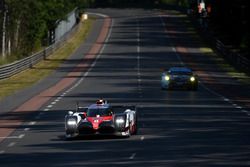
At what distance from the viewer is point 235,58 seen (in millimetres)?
79438

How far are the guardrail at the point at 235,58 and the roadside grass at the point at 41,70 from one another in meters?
14.4

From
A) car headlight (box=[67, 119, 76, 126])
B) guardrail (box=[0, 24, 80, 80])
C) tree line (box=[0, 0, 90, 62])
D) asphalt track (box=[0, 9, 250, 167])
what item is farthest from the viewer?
tree line (box=[0, 0, 90, 62])

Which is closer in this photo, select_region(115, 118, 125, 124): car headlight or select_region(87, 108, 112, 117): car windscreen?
select_region(115, 118, 125, 124): car headlight

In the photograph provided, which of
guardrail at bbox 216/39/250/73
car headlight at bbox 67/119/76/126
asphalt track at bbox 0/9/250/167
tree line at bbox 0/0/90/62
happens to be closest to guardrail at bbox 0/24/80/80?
tree line at bbox 0/0/90/62

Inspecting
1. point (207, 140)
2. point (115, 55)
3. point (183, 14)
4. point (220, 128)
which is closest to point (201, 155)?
point (207, 140)

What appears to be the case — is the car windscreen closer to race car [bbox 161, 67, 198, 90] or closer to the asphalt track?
the asphalt track

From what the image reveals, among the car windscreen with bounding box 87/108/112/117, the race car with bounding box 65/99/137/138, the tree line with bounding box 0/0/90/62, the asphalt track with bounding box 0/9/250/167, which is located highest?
the tree line with bounding box 0/0/90/62

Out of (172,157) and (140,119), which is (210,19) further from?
(172,157)

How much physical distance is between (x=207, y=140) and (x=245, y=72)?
47.6 meters

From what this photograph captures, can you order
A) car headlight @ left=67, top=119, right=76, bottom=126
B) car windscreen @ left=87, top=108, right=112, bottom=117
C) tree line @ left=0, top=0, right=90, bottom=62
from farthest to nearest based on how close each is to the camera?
tree line @ left=0, top=0, right=90, bottom=62 → car windscreen @ left=87, top=108, right=112, bottom=117 → car headlight @ left=67, top=119, right=76, bottom=126

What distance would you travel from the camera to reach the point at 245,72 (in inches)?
2852

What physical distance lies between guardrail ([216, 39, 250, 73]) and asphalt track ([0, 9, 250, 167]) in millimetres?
1738

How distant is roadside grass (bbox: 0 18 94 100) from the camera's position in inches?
2259

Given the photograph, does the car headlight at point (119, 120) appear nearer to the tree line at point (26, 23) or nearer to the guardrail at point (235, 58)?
the guardrail at point (235, 58)
